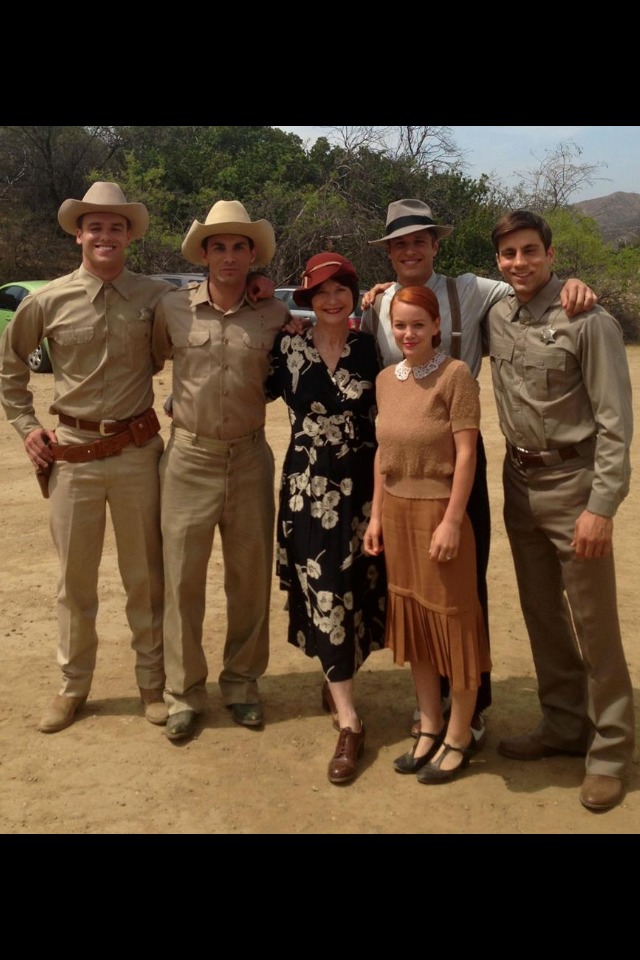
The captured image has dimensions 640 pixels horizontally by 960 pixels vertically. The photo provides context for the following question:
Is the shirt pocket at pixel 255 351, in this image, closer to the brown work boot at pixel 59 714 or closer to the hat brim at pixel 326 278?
the hat brim at pixel 326 278

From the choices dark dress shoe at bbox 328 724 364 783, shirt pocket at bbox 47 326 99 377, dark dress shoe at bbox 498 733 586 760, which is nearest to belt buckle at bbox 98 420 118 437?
shirt pocket at bbox 47 326 99 377

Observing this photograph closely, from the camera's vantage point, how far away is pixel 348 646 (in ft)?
11.1

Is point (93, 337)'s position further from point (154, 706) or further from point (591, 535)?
point (591, 535)

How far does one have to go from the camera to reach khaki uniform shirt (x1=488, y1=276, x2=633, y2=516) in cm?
290

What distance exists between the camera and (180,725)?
140 inches

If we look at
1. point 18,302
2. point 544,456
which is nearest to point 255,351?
point 544,456

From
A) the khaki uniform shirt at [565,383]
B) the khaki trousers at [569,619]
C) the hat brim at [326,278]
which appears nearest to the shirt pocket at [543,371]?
the khaki uniform shirt at [565,383]

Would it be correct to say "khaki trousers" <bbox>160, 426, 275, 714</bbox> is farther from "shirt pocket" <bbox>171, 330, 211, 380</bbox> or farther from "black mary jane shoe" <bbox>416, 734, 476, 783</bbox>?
"black mary jane shoe" <bbox>416, 734, 476, 783</bbox>

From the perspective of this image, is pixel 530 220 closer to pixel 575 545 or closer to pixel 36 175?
pixel 575 545

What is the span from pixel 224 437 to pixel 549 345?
127 cm

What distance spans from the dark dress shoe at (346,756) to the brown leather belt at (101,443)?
1.40m

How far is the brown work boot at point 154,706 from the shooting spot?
3.70 meters

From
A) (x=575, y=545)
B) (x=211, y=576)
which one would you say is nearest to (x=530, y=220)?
(x=575, y=545)

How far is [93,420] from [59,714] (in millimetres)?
1206
